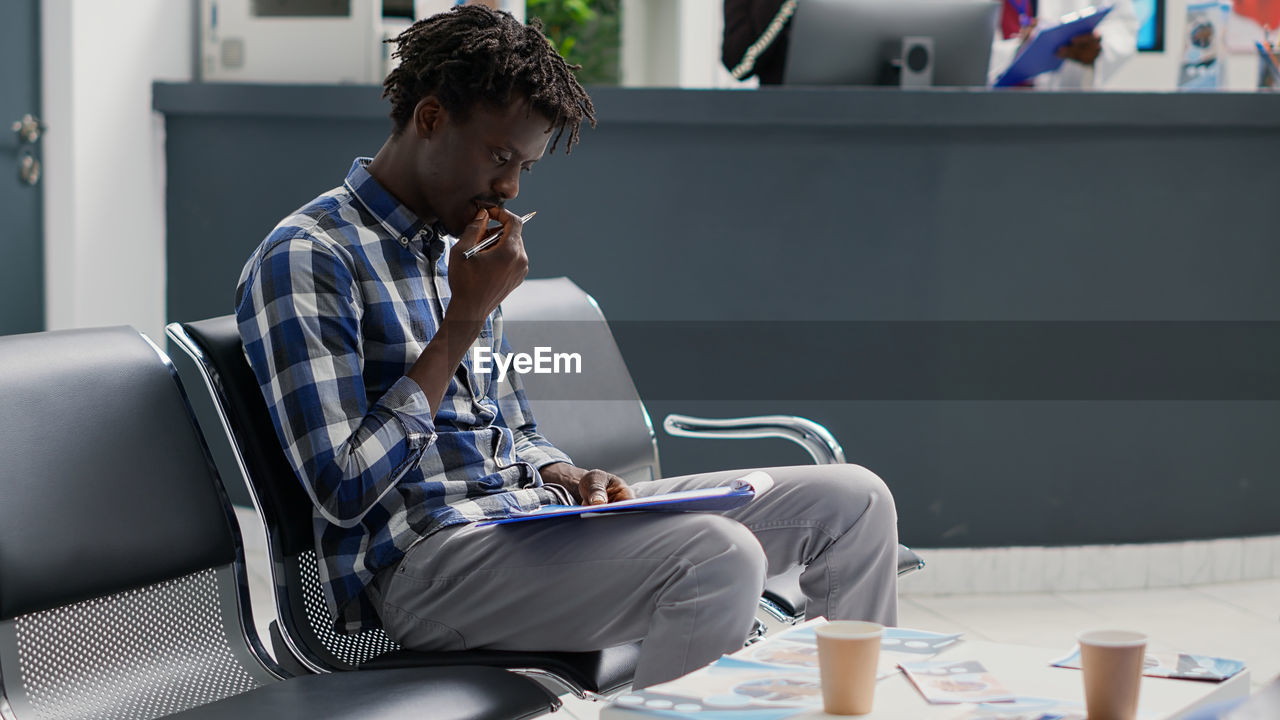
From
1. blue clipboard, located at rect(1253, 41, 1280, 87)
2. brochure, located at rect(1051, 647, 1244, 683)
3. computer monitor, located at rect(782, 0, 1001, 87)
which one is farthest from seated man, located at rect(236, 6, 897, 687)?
blue clipboard, located at rect(1253, 41, 1280, 87)

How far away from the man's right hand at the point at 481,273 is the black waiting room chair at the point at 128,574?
13.2 inches

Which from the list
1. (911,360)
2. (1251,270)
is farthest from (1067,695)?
(1251,270)

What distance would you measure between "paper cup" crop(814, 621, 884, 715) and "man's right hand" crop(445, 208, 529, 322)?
579 mm

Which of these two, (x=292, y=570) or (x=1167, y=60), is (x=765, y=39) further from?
(x=1167, y=60)

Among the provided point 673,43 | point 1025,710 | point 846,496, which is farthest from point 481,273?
point 673,43

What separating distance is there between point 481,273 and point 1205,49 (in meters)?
2.82

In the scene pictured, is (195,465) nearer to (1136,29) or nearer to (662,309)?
(662,309)

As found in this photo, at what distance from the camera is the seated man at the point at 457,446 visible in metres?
1.40

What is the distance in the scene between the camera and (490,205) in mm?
1573

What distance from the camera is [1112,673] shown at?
3.53ft

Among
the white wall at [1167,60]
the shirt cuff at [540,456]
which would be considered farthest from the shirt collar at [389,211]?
the white wall at [1167,60]

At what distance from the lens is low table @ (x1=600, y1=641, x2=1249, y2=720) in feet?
3.70

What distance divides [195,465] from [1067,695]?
95 cm

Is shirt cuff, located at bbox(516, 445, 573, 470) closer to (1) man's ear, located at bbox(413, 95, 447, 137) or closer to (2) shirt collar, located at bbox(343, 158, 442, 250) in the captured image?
(2) shirt collar, located at bbox(343, 158, 442, 250)
